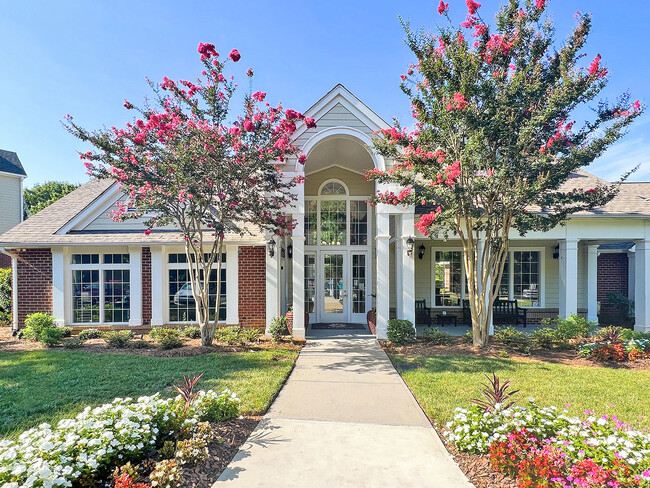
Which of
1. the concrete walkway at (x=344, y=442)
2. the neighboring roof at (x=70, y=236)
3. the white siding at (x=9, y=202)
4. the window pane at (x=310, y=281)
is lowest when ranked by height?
the concrete walkway at (x=344, y=442)

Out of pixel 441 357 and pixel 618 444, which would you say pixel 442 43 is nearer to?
pixel 441 357

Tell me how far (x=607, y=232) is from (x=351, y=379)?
354 inches

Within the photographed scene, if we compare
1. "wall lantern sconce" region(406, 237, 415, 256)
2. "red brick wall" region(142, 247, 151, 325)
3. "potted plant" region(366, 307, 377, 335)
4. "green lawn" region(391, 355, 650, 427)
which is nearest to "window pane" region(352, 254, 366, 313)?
"potted plant" region(366, 307, 377, 335)

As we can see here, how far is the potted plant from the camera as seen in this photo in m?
9.19

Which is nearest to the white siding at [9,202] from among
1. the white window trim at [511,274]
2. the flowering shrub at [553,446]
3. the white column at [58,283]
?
the white column at [58,283]

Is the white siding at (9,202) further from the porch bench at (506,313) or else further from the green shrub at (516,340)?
the green shrub at (516,340)

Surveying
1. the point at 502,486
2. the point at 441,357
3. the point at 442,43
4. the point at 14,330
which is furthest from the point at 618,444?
the point at 14,330

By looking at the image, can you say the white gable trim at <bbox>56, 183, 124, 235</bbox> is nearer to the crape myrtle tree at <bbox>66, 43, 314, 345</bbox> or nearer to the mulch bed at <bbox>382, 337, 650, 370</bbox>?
the crape myrtle tree at <bbox>66, 43, 314, 345</bbox>

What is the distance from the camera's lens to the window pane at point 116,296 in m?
9.55

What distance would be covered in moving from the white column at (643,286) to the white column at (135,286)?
14.0 meters

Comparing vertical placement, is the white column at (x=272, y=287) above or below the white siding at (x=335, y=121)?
below

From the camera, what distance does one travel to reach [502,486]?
2.94 m

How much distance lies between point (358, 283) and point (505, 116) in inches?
246

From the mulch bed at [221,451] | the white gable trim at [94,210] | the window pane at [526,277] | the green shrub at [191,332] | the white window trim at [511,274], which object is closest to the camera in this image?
the mulch bed at [221,451]
